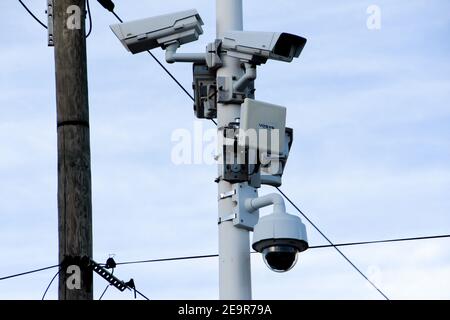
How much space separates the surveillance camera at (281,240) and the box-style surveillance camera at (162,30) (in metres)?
2.01

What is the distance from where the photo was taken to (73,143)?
13.0 metres

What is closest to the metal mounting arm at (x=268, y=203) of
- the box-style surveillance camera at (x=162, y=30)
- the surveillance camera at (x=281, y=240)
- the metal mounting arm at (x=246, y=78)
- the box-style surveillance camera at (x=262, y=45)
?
the surveillance camera at (x=281, y=240)

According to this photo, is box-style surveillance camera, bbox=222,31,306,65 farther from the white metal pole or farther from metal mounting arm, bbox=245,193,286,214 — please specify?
metal mounting arm, bbox=245,193,286,214

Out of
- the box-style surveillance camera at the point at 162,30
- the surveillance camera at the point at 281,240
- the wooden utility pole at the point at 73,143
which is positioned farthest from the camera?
the box-style surveillance camera at the point at 162,30

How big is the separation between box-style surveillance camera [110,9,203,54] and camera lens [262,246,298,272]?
85.6 inches

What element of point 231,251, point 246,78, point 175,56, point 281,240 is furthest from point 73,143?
point 281,240

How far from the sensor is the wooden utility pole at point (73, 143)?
12.7m

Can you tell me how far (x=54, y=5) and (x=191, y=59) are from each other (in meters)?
1.44

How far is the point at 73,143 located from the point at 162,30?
3.80ft

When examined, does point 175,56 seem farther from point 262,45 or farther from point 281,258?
point 281,258

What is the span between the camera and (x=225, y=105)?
41.7ft

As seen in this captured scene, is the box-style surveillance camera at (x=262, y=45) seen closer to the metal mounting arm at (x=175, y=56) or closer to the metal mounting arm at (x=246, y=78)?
the metal mounting arm at (x=246, y=78)
